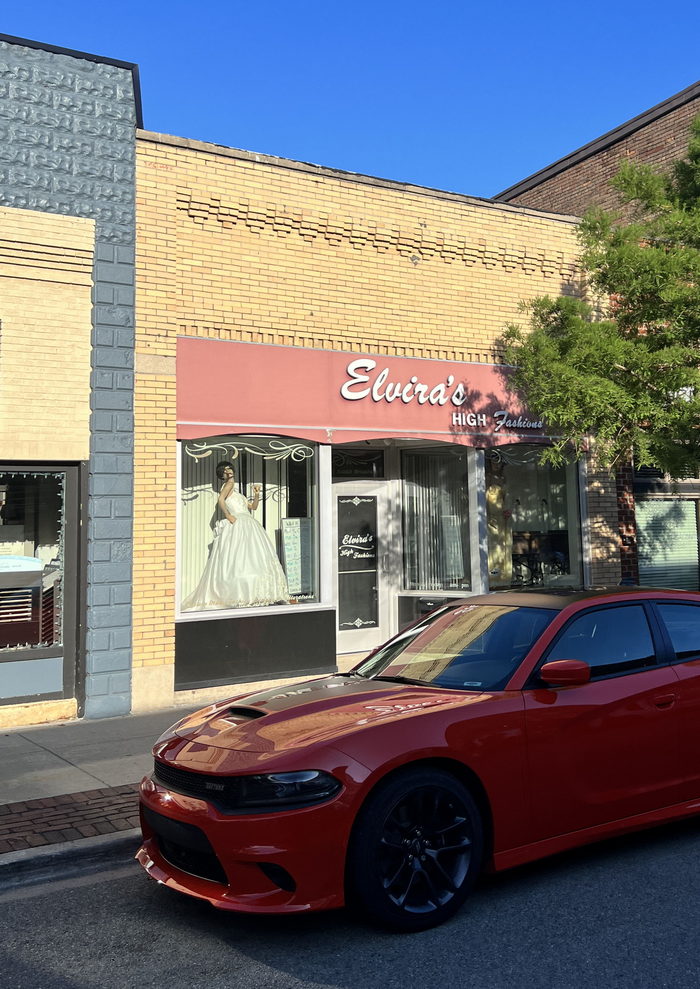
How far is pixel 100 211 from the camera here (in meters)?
9.53

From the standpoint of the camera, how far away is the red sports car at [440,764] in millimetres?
3861

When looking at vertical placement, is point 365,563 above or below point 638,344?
below

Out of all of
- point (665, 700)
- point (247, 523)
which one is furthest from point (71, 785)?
point (247, 523)

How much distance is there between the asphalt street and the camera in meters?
3.61

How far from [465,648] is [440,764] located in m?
1.07

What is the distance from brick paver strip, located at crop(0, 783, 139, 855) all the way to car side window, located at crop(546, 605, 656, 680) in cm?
294

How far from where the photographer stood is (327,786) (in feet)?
12.8

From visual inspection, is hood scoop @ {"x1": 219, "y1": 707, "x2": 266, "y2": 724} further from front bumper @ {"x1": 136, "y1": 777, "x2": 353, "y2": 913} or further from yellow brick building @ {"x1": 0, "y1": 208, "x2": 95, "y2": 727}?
yellow brick building @ {"x1": 0, "y1": 208, "x2": 95, "y2": 727}

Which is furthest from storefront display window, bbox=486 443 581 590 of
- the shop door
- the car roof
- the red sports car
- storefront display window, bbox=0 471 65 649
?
the red sports car

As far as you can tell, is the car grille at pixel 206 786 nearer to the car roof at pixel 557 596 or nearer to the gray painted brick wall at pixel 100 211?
the car roof at pixel 557 596

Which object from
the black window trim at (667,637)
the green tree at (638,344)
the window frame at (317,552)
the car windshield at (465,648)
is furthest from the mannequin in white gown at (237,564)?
the black window trim at (667,637)

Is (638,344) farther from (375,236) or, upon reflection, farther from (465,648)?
(465,648)

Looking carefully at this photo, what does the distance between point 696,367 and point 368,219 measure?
4.43 m

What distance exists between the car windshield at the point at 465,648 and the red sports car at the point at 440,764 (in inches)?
0.5
